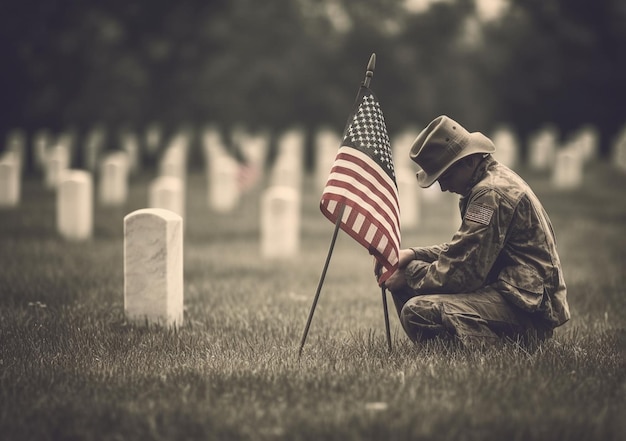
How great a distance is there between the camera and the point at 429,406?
3795 millimetres

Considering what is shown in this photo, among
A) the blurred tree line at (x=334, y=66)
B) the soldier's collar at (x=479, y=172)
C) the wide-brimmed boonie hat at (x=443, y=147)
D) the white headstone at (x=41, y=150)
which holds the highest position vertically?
the blurred tree line at (x=334, y=66)

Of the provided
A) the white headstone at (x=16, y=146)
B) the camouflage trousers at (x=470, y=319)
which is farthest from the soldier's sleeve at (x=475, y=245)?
the white headstone at (x=16, y=146)

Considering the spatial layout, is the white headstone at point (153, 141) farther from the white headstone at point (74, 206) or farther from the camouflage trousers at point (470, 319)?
the camouflage trousers at point (470, 319)

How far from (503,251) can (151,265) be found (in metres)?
2.73

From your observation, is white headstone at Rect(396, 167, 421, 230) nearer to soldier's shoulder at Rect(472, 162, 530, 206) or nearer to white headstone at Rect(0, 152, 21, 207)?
white headstone at Rect(0, 152, 21, 207)

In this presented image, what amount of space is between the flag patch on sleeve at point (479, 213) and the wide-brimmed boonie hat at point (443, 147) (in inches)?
11.7

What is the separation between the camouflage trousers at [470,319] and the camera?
470cm

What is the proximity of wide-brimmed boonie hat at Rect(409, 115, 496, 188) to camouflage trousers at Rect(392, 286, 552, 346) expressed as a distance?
749mm

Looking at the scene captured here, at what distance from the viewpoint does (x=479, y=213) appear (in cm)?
455

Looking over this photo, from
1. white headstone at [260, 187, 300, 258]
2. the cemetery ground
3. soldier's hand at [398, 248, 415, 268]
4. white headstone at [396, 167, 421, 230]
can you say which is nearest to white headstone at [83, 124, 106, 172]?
white headstone at [396, 167, 421, 230]

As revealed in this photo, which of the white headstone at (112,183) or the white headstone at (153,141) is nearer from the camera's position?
the white headstone at (112,183)

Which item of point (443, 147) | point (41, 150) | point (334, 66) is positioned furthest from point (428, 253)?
point (334, 66)

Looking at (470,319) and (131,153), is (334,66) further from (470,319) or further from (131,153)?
(470,319)

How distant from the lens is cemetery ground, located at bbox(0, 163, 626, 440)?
3609 mm
